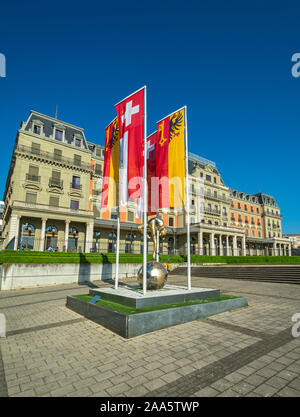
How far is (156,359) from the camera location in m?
4.34

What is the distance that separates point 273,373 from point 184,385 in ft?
5.15

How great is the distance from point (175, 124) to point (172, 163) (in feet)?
6.09

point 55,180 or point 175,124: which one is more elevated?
point 55,180

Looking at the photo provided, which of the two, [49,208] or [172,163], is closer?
[172,163]

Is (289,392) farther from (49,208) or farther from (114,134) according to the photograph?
(49,208)

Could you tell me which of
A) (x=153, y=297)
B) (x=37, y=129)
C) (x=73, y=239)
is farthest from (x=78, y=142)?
(x=153, y=297)

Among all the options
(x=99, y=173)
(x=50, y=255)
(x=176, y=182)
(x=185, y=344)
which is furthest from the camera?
(x=99, y=173)

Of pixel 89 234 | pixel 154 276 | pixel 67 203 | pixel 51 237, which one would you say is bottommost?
pixel 154 276

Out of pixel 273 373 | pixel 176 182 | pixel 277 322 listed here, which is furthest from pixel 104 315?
pixel 176 182

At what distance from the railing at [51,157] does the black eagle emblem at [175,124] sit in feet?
92.8

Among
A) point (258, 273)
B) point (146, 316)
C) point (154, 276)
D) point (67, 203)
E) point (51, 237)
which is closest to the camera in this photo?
point (146, 316)

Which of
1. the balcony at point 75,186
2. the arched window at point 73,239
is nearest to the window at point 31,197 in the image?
the balcony at point 75,186

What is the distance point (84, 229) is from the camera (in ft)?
114
